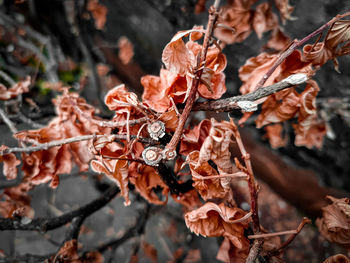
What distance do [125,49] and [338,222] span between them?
126 cm

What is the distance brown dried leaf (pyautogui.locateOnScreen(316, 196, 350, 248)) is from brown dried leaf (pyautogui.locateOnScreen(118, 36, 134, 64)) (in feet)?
4.00

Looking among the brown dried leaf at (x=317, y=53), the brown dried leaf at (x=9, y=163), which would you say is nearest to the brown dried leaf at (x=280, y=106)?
the brown dried leaf at (x=317, y=53)

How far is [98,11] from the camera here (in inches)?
46.6

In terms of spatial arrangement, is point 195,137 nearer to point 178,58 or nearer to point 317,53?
point 178,58

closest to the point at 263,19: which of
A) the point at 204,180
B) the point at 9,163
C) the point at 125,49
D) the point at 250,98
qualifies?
the point at 250,98

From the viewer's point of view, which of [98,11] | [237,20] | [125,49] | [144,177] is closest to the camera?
[144,177]

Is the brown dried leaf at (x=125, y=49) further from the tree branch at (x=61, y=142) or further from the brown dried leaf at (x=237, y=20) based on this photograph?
the tree branch at (x=61, y=142)

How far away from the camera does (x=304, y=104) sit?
421 millimetres

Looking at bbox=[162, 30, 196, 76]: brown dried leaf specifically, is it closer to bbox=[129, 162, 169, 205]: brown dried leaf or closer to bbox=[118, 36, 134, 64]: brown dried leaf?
bbox=[129, 162, 169, 205]: brown dried leaf

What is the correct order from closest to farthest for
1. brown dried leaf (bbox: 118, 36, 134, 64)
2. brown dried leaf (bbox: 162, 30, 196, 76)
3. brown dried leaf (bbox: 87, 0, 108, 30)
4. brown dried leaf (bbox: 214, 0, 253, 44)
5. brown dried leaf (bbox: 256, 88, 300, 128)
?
brown dried leaf (bbox: 162, 30, 196, 76) < brown dried leaf (bbox: 256, 88, 300, 128) < brown dried leaf (bbox: 214, 0, 253, 44) < brown dried leaf (bbox: 87, 0, 108, 30) < brown dried leaf (bbox: 118, 36, 134, 64)

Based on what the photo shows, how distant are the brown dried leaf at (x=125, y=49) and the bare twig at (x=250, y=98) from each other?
3.55 ft

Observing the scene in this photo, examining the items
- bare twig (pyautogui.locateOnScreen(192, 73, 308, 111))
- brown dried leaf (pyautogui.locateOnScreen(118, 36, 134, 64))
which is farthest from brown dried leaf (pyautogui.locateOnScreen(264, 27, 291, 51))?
brown dried leaf (pyautogui.locateOnScreen(118, 36, 134, 64))

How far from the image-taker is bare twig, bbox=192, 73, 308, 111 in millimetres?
315

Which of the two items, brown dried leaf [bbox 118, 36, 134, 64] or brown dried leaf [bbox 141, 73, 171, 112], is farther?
brown dried leaf [bbox 118, 36, 134, 64]
